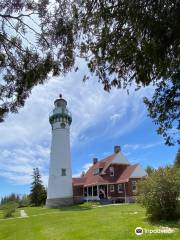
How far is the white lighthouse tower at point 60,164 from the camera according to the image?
3806 centimetres

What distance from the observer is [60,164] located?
3853cm

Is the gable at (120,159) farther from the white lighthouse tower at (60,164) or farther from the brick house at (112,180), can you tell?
the white lighthouse tower at (60,164)

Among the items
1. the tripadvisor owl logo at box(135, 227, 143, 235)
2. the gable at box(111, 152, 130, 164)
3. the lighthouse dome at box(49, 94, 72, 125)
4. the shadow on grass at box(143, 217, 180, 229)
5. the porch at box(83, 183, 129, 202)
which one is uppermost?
the lighthouse dome at box(49, 94, 72, 125)

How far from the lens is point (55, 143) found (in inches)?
1549

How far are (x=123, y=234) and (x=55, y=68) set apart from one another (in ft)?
24.9

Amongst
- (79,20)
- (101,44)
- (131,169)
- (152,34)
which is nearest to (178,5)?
(152,34)

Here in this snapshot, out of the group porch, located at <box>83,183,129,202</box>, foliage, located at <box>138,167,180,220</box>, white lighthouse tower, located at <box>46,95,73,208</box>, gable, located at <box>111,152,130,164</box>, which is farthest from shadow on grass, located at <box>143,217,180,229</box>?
gable, located at <box>111,152,130,164</box>

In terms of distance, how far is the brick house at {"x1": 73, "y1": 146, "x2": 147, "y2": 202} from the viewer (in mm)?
40656

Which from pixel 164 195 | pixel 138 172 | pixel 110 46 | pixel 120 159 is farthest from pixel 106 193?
pixel 110 46

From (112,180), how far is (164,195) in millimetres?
27570

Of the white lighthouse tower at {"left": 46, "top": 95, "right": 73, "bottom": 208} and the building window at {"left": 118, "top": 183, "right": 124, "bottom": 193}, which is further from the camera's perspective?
the building window at {"left": 118, "top": 183, "right": 124, "bottom": 193}

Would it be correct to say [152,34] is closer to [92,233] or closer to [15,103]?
[15,103]

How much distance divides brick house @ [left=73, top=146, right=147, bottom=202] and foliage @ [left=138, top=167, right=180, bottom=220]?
23.1 metres

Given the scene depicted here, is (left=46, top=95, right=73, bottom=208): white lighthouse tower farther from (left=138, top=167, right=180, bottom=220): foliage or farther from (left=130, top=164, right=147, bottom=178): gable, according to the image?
(left=138, top=167, right=180, bottom=220): foliage
